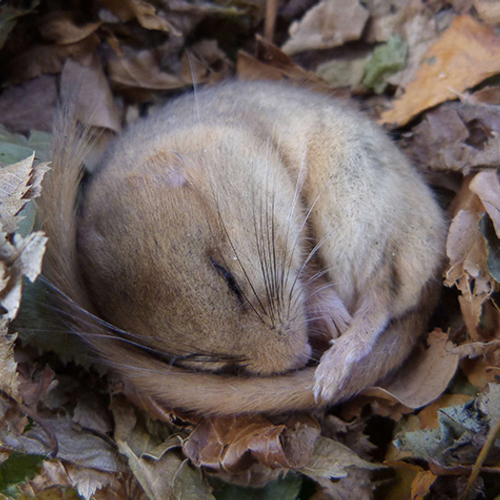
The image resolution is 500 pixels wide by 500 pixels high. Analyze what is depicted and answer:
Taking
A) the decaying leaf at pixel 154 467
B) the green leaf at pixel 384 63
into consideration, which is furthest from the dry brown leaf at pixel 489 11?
the decaying leaf at pixel 154 467

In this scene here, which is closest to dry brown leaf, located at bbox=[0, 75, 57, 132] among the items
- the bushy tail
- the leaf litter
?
the leaf litter

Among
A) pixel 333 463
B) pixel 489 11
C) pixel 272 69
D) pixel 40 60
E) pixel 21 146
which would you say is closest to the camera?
pixel 333 463

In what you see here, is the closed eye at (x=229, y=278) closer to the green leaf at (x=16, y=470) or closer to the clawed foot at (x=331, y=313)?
the clawed foot at (x=331, y=313)

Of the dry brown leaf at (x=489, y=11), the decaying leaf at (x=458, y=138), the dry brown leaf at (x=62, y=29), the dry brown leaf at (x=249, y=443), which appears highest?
the dry brown leaf at (x=489, y=11)

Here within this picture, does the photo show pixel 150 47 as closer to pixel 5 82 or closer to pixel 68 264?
pixel 5 82

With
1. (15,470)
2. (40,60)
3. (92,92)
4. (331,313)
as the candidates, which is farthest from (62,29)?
(15,470)

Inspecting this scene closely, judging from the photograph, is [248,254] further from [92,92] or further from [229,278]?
[92,92]

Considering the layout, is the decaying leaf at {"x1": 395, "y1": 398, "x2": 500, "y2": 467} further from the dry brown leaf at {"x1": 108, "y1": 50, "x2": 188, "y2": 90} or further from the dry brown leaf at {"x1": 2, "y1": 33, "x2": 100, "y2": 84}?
the dry brown leaf at {"x1": 2, "y1": 33, "x2": 100, "y2": 84}
